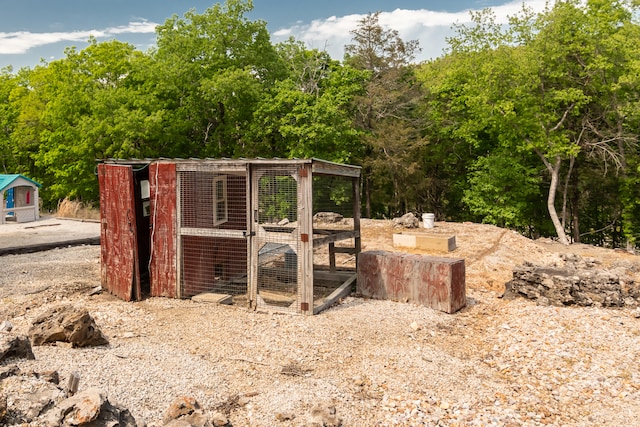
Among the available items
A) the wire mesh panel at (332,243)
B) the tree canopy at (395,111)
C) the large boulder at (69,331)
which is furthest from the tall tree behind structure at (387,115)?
the large boulder at (69,331)

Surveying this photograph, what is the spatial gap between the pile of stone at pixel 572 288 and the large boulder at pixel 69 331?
755 centimetres

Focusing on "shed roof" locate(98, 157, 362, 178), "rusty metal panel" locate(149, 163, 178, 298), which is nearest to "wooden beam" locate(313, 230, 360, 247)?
"shed roof" locate(98, 157, 362, 178)

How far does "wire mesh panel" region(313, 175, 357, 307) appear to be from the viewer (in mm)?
9070

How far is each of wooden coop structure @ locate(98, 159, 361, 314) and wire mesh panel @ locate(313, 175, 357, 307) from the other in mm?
119

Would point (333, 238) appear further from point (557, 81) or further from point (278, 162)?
point (557, 81)

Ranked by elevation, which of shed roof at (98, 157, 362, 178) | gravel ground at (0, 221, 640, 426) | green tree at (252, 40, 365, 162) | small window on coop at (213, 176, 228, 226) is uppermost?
green tree at (252, 40, 365, 162)

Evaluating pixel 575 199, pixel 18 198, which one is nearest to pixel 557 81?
pixel 575 199

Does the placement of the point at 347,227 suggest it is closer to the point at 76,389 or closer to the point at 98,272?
the point at 98,272

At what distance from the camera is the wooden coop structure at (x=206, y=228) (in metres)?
7.56

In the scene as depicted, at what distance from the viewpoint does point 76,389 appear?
4074 mm

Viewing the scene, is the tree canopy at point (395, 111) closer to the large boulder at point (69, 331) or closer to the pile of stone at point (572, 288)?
the pile of stone at point (572, 288)

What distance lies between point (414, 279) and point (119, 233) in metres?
5.70

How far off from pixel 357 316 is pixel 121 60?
2628 cm

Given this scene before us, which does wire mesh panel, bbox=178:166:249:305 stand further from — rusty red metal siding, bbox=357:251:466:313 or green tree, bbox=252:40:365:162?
green tree, bbox=252:40:365:162
